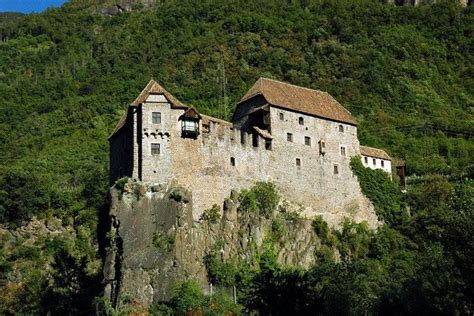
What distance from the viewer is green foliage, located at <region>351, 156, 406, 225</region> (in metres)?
68.6

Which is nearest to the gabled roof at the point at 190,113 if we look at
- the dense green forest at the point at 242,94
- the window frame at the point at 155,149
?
the window frame at the point at 155,149

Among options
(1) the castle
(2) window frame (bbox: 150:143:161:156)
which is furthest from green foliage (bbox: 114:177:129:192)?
(2) window frame (bbox: 150:143:161:156)

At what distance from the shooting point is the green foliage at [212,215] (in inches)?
2334

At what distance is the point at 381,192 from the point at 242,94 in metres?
32.7

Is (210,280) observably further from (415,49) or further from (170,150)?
(415,49)

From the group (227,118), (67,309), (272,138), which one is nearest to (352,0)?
(227,118)

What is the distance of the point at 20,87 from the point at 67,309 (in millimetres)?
58378

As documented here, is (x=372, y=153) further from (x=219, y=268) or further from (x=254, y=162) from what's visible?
(x=219, y=268)

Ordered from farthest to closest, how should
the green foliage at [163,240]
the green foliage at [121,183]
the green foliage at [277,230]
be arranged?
the green foliage at [277,230] → the green foliage at [121,183] → the green foliage at [163,240]

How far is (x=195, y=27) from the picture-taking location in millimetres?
123125

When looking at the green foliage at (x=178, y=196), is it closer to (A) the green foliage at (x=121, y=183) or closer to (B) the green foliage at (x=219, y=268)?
(A) the green foliage at (x=121, y=183)

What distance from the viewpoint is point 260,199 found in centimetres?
6219

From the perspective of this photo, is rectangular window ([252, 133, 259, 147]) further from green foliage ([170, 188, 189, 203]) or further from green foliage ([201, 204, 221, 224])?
green foliage ([170, 188, 189, 203])

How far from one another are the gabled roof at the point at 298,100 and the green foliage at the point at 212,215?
10413mm
